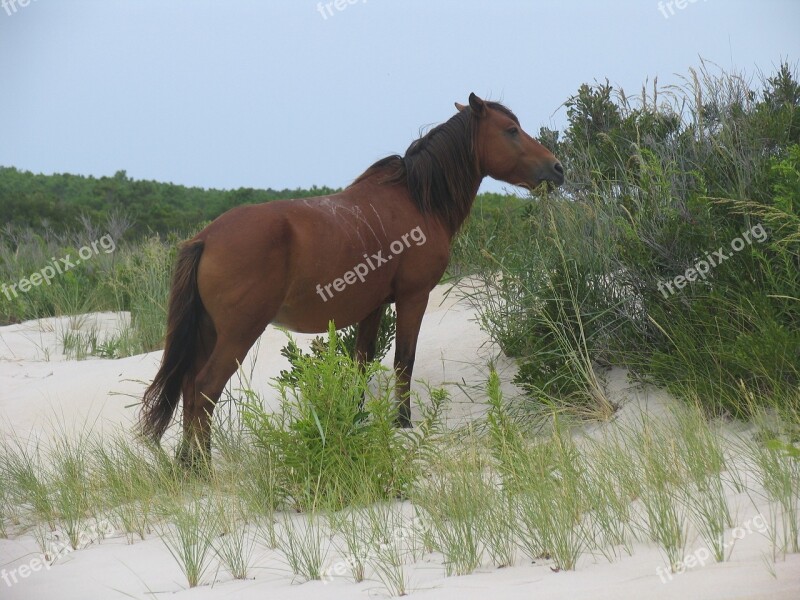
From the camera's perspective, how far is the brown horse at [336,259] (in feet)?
19.2

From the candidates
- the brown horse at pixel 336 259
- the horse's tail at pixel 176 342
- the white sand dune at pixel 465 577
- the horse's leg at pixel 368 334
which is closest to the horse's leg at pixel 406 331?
the brown horse at pixel 336 259

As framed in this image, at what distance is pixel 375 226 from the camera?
260 inches

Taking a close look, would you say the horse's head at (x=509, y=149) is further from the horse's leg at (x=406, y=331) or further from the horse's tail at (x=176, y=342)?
the horse's tail at (x=176, y=342)

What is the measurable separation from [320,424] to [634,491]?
5.70 ft

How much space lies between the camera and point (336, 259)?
624 cm

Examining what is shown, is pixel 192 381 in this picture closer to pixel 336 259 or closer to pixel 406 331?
pixel 336 259

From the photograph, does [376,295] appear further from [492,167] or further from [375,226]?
[492,167]

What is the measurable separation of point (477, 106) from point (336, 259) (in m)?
1.80

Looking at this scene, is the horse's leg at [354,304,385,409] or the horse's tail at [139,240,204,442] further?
the horse's leg at [354,304,385,409]

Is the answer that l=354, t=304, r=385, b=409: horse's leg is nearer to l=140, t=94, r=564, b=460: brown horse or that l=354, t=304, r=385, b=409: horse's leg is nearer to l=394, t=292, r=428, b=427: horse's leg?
l=140, t=94, r=564, b=460: brown horse

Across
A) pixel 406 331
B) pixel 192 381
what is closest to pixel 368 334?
pixel 406 331

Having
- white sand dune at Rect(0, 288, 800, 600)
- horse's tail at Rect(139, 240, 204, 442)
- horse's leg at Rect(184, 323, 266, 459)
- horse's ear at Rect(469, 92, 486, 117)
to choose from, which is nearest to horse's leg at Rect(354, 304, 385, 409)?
white sand dune at Rect(0, 288, 800, 600)

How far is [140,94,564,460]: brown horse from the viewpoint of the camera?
5.85 meters

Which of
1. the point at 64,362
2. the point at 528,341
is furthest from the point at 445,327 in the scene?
the point at 64,362
